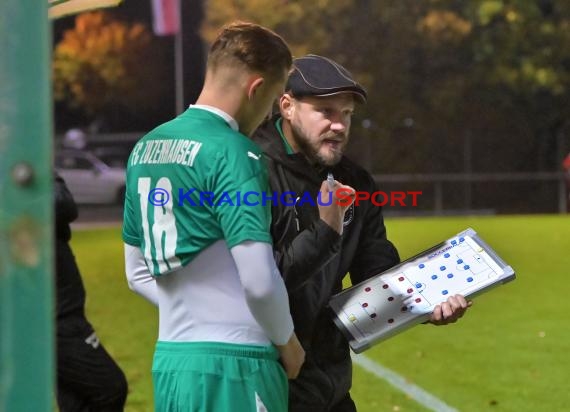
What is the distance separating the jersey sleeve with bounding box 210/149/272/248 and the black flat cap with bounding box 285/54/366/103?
0.91 m

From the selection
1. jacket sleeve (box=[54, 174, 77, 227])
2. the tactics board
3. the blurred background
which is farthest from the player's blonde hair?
the blurred background

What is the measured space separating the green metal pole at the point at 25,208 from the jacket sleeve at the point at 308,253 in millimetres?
1343

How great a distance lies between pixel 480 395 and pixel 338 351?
380 centimetres

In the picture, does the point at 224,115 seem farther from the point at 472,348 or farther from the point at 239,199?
the point at 472,348

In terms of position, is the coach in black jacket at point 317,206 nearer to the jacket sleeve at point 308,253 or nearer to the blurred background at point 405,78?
the jacket sleeve at point 308,253

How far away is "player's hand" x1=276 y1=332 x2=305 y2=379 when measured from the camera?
2.76 m

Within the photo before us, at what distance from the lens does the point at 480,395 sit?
711 centimetres

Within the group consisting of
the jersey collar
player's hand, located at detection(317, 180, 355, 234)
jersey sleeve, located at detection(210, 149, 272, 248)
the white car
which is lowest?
the white car

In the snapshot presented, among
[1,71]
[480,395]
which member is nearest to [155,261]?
[1,71]

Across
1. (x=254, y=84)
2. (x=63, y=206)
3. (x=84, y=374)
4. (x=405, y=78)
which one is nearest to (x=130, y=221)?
(x=254, y=84)

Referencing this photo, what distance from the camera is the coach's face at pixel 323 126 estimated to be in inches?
137

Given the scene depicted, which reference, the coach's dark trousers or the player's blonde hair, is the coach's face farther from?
the coach's dark trousers

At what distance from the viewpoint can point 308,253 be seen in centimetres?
292

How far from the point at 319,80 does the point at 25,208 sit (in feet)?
6.62
